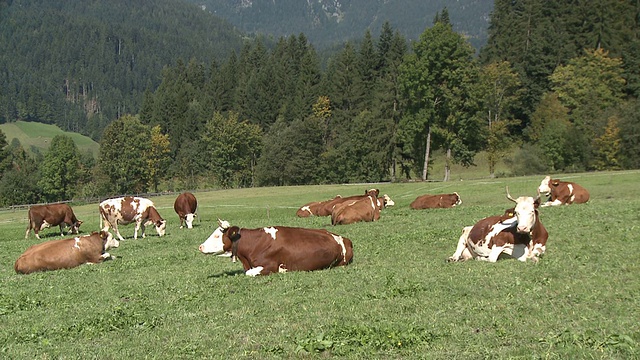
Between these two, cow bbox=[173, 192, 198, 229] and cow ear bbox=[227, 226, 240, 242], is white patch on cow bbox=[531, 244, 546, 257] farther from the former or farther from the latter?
cow bbox=[173, 192, 198, 229]

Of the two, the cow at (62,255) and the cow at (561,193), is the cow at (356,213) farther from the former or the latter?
the cow at (62,255)

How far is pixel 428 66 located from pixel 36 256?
60.3m

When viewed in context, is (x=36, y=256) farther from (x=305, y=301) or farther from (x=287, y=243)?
(x=305, y=301)

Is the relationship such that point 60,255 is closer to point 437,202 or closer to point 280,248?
point 280,248

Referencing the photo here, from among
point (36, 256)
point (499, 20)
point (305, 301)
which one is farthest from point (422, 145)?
point (305, 301)

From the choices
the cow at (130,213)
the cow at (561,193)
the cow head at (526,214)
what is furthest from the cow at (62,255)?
the cow at (561,193)

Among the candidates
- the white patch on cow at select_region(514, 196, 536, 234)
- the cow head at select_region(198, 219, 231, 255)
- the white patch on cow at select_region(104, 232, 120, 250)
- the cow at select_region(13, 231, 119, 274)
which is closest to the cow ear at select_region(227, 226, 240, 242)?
the cow head at select_region(198, 219, 231, 255)

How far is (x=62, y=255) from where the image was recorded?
20.2 meters

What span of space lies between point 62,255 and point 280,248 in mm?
9472

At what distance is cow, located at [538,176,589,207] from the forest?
1749 inches

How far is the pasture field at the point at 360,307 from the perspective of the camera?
26.3ft

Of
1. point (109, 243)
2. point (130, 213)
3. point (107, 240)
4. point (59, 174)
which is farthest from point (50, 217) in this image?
point (59, 174)

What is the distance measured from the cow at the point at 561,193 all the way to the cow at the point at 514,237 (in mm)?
14617

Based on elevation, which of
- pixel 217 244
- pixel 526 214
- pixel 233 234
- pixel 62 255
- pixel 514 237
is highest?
pixel 526 214
